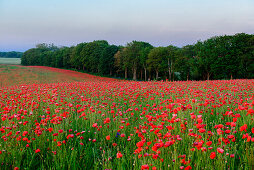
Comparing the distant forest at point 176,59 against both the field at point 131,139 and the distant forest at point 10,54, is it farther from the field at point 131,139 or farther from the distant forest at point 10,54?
the distant forest at point 10,54

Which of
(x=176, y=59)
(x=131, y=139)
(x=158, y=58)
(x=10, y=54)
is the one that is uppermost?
(x=10, y=54)

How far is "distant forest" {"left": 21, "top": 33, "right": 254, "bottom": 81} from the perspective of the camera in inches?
1297

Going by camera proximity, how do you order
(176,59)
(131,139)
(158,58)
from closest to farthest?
(131,139)
(176,59)
(158,58)

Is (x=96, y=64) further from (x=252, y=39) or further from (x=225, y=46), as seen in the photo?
(x=252, y=39)

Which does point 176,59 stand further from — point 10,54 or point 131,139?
point 10,54

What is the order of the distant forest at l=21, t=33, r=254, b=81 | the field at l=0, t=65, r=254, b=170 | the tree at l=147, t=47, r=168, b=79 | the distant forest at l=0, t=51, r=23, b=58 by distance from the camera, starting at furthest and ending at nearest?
the distant forest at l=0, t=51, r=23, b=58 → the tree at l=147, t=47, r=168, b=79 → the distant forest at l=21, t=33, r=254, b=81 → the field at l=0, t=65, r=254, b=170

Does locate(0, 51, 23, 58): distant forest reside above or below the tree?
above

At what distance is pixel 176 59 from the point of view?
42.7 metres

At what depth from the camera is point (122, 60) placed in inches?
1969

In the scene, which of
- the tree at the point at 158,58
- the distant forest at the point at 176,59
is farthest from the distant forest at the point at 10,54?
the tree at the point at 158,58

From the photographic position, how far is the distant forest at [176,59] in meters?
32.9

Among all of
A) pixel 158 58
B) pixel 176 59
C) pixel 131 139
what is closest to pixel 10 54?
pixel 158 58

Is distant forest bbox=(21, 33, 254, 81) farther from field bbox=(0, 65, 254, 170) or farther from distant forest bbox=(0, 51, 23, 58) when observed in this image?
distant forest bbox=(0, 51, 23, 58)

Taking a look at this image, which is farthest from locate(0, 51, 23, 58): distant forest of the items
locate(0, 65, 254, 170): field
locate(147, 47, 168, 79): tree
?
locate(0, 65, 254, 170): field
